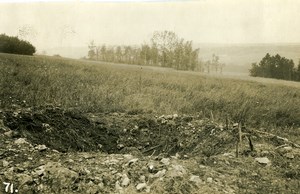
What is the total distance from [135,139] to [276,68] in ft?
32.0

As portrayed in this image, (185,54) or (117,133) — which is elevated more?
(185,54)

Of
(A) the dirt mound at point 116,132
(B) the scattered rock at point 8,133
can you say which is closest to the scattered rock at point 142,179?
(A) the dirt mound at point 116,132

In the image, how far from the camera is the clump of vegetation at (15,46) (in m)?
11.9

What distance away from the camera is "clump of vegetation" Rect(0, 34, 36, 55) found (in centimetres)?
1190

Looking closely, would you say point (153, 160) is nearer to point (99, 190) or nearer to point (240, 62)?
point (99, 190)

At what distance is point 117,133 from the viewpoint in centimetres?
580

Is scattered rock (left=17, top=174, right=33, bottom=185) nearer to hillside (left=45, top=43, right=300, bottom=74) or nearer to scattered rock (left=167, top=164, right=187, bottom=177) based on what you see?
scattered rock (left=167, top=164, right=187, bottom=177)

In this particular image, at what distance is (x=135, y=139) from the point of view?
224 inches

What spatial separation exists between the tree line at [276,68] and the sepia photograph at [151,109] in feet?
0.17

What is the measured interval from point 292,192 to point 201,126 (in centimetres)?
237

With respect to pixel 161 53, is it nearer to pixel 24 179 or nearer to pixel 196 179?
pixel 196 179

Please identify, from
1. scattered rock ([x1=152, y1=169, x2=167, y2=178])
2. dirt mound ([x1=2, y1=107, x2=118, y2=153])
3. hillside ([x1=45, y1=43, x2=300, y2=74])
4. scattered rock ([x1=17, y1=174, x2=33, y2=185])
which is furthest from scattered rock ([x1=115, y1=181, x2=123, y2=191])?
hillside ([x1=45, y1=43, x2=300, y2=74])

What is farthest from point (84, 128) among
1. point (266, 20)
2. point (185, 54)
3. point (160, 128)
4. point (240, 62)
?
point (185, 54)

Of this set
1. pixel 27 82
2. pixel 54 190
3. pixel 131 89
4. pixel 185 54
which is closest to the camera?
pixel 54 190
